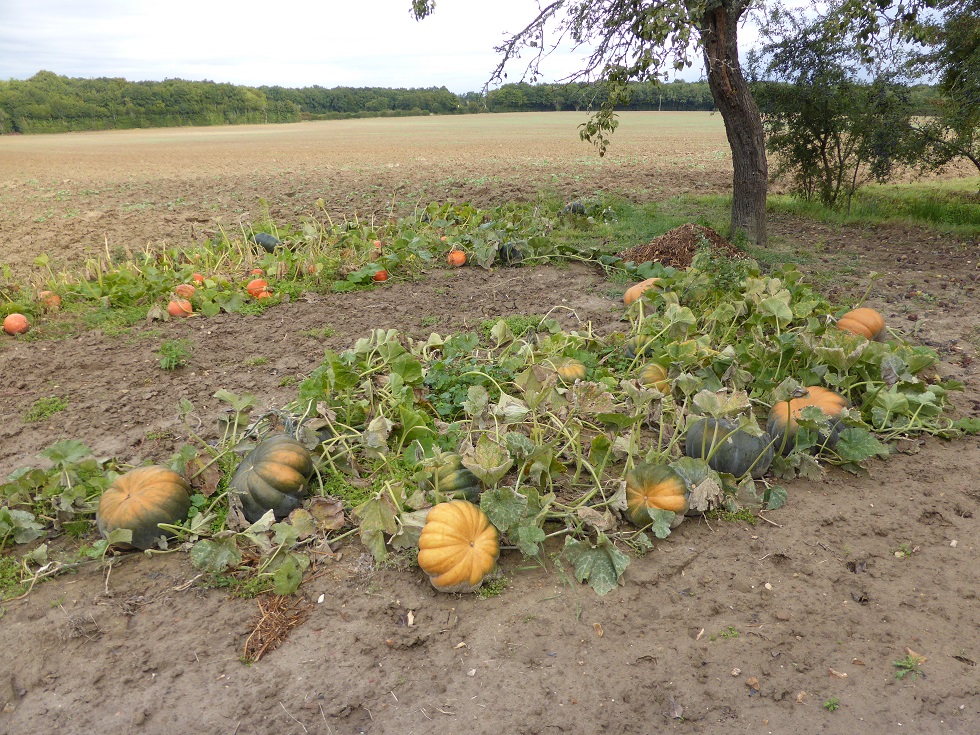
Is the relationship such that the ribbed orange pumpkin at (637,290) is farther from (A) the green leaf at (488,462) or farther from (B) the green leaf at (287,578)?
(B) the green leaf at (287,578)

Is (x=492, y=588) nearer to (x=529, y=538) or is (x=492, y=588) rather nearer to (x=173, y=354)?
(x=529, y=538)

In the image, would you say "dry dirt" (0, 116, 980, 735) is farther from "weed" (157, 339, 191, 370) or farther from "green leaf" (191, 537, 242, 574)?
"weed" (157, 339, 191, 370)

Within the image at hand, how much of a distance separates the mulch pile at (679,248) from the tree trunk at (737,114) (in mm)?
1200

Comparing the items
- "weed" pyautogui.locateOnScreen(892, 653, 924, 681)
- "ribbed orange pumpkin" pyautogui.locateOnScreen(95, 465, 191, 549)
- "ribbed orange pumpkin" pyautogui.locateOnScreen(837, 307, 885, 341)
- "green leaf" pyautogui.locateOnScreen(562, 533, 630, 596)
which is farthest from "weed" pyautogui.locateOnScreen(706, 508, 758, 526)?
"ribbed orange pumpkin" pyautogui.locateOnScreen(95, 465, 191, 549)

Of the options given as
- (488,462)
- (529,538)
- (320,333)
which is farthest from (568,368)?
(320,333)

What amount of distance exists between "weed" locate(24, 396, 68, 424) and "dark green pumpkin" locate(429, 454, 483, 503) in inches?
117

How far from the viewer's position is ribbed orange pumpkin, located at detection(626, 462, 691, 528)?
3.48m

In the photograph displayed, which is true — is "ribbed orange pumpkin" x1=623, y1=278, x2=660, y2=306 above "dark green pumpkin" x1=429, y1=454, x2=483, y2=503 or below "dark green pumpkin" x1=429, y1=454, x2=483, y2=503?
above

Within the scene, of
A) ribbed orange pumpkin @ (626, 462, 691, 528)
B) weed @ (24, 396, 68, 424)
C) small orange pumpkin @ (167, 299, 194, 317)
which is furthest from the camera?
small orange pumpkin @ (167, 299, 194, 317)

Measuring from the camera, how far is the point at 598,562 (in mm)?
3158

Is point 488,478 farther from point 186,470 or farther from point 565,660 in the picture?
point 186,470

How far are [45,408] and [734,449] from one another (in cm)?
454

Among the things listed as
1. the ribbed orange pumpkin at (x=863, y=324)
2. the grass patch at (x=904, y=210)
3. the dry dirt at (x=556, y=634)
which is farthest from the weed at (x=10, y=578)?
the grass patch at (x=904, y=210)

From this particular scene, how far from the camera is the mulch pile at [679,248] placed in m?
7.23
